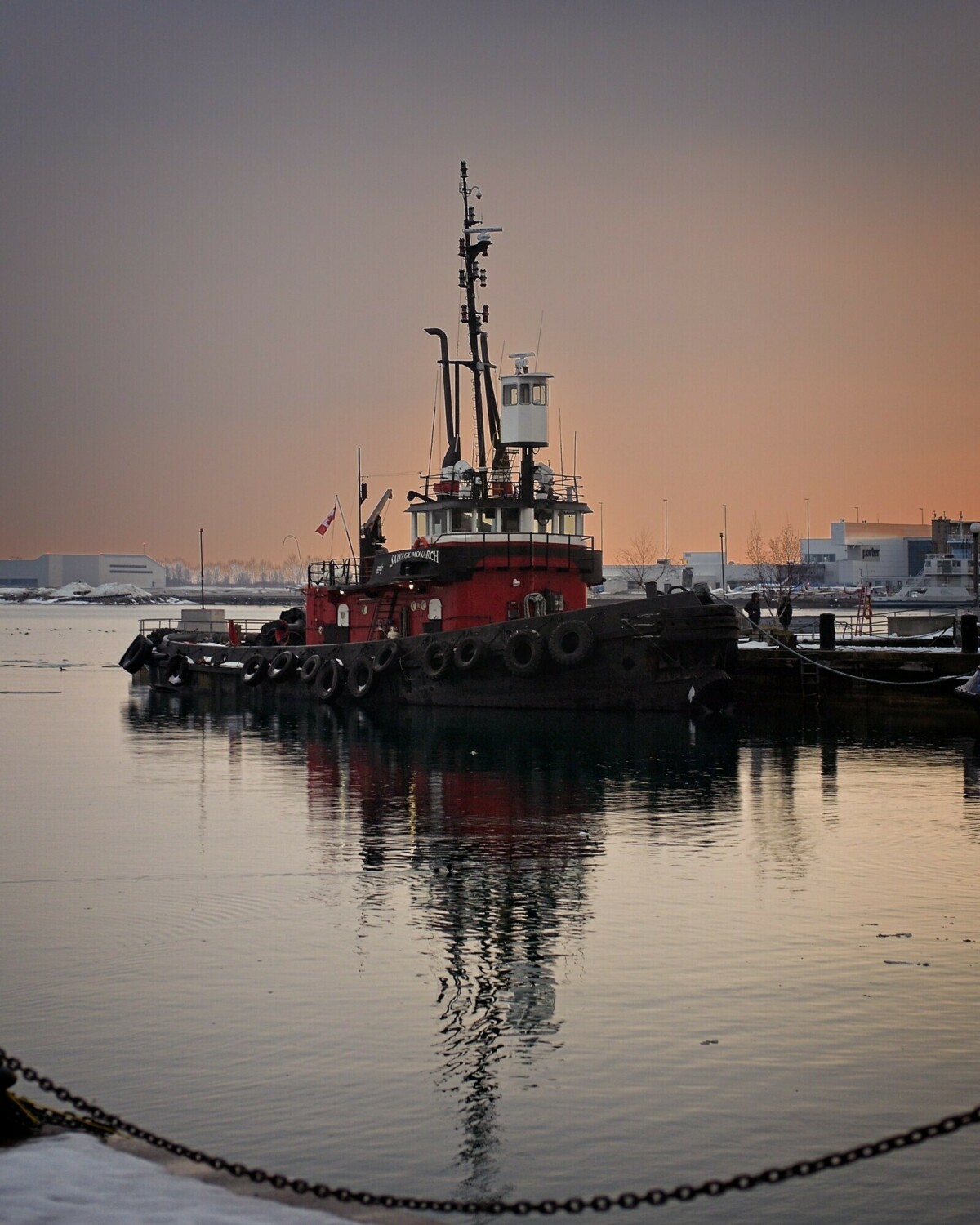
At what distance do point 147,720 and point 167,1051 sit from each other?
29.3m

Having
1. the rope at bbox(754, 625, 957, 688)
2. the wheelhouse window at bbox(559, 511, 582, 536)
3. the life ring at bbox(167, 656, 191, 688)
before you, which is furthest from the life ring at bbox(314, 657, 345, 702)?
the rope at bbox(754, 625, 957, 688)

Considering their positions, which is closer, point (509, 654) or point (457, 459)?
point (509, 654)

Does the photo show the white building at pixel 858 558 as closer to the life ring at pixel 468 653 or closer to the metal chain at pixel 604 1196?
the life ring at pixel 468 653

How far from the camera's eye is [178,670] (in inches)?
1823

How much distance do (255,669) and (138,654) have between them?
404 inches

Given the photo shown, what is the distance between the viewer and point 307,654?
38.2m

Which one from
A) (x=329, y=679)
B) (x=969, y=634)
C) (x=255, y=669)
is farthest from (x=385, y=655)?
(x=969, y=634)

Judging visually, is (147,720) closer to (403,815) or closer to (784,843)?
(403,815)

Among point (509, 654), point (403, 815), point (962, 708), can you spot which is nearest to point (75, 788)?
point (403, 815)

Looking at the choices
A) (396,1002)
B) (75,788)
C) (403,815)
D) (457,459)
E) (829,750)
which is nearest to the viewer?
(396,1002)

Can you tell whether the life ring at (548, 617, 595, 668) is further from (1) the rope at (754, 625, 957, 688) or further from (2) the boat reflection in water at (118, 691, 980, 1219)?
(1) the rope at (754, 625, 957, 688)

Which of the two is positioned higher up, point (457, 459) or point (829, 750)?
point (457, 459)

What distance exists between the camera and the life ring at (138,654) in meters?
48.5

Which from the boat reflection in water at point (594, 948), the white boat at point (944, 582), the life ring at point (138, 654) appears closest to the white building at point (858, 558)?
the white boat at point (944, 582)
